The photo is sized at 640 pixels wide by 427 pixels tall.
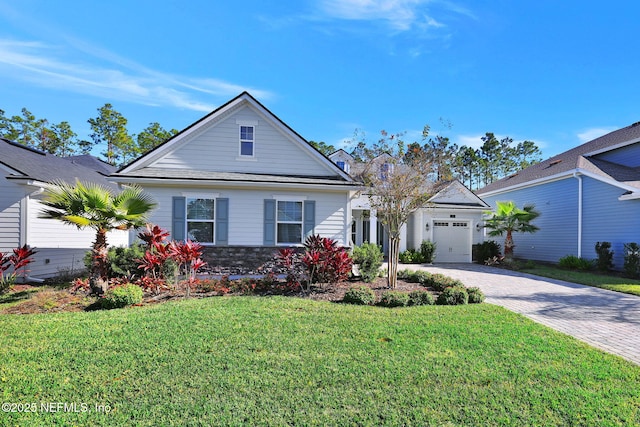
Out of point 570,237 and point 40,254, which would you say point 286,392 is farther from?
point 570,237

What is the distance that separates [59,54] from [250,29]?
6.84 m

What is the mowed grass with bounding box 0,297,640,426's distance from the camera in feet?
9.39

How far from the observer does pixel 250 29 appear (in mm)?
10391

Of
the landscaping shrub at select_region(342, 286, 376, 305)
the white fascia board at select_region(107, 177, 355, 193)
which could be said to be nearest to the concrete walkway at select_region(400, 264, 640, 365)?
the landscaping shrub at select_region(342, 286, 376, 305)

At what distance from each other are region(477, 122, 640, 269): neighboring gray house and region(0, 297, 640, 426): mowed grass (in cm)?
1186

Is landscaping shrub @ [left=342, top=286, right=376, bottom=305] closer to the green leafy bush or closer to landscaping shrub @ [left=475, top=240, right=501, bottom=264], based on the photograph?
the green leafy bush

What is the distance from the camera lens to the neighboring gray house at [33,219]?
9.55 m

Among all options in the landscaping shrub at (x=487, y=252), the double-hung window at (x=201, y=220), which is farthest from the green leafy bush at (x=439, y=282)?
the landscaping shrub at (x=487, y=252)

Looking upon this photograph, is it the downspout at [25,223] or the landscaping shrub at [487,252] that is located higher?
the downspout at [25,223]

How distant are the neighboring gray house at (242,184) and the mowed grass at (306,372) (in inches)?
205

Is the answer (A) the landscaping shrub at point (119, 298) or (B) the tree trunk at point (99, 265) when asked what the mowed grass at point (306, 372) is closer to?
(A) the landscaping shrub at point (119, 298)

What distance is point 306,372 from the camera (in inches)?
→ 143

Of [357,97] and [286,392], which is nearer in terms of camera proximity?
[286,392]

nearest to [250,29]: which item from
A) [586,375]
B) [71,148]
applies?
Result: [586,375]
